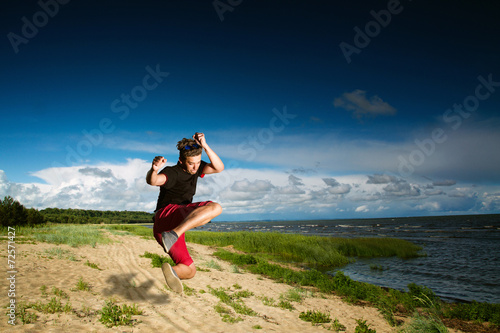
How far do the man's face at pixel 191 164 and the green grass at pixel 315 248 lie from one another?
19336 millimetres

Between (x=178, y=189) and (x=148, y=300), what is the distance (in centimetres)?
714

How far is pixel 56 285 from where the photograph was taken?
8.58 meters

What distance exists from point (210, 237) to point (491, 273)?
26775mm

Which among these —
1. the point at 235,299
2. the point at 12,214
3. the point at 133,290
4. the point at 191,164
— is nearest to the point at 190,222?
the point at 191,164

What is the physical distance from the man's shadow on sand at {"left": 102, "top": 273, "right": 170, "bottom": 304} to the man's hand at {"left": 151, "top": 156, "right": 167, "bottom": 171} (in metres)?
7.35

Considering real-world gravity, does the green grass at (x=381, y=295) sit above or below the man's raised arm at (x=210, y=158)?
below

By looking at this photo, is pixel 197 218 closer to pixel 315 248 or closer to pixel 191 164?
pixel 191 164

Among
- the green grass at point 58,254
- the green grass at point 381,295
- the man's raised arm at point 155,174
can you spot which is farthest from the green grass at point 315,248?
the man's raised arm at point 155,174

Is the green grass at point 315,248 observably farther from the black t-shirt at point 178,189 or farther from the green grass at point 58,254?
the black t-shirt at point 178,189

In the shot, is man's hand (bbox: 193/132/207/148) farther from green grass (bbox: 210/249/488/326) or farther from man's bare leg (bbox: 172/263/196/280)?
green grass (bbox: 210/249/488/326)

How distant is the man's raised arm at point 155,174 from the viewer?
2.68 metres

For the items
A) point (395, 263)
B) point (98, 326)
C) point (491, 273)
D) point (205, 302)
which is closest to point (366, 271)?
point (395, 263)

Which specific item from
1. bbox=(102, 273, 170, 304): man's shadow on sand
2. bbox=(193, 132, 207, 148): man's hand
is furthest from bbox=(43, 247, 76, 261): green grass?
bbox=(193, 132, 207, 148): man's hand

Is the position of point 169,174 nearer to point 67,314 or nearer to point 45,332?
point 45,332
